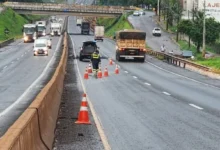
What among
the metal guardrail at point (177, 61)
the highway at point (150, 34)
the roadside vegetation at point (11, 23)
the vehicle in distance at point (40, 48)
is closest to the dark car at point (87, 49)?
the metal guardrail at point (177, 61)

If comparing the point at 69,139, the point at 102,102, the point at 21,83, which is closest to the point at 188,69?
the point at 21,83

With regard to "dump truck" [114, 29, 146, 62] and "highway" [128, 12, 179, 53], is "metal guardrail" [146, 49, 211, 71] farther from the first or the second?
"highway" [128, 12, 179, 53]

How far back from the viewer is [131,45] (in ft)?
173

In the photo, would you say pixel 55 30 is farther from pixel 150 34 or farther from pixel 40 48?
pixel 40 48

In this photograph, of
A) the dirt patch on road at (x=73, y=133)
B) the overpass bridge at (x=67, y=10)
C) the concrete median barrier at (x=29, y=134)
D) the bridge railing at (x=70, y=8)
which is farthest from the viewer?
the bridge railing at (x=70, y=8)

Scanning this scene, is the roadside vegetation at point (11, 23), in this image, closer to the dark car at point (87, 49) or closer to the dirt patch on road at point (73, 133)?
the dark car at point (87, 49)

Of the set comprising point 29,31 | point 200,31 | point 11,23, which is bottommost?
point 29,31

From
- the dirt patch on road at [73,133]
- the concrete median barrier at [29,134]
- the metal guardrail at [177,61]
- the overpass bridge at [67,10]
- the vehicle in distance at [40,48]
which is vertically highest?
the overpass bridge at [67,10]

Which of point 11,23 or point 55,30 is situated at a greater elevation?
point 11,23

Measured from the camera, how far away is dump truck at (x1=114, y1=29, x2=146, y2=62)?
52812mm

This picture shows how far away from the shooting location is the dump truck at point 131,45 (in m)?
52.8

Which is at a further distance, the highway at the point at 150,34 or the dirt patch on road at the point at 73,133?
the highway at the point at 150,34

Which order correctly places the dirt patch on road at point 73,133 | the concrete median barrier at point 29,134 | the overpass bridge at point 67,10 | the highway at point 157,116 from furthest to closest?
the overpass bridge at point 67,10 → the highway at point 157,116 → the dirt patch on road at point 73,133 → the concrete median barrier at point 29,134

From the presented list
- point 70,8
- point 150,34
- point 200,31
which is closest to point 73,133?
point 200,31
